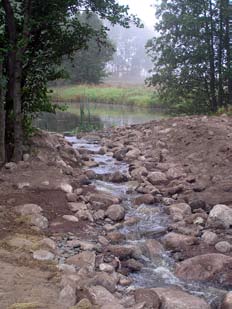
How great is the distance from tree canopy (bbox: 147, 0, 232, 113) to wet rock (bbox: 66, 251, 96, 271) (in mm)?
17062

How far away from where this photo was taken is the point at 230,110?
1828cm

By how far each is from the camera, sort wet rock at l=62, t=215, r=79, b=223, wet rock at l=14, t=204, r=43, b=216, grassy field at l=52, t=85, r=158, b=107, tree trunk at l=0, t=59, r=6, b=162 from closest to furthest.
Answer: wet rock at l=14, t=204, r=43, b=216, wet rock at l=62, t=215, r=79, b=223, tree trunk at l=0, t=59, r=6, b=162, grassy field at l=52, t=85, r=158, b=107

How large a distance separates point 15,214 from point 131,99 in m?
36.5

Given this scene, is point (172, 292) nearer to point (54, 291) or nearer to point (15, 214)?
point (54, 291)

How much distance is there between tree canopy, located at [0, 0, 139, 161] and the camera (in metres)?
8.41

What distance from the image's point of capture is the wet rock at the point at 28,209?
21.1ft

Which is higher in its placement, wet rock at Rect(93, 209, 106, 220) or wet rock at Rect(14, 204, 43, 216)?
wet rock at Rect(14, 204, 43, 216)

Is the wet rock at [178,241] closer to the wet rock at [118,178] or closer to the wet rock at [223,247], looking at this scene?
the wet rock at [223,247]

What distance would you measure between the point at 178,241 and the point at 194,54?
16.9m

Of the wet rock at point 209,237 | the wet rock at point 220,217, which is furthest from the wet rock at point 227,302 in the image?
the wet rock at point 220,217

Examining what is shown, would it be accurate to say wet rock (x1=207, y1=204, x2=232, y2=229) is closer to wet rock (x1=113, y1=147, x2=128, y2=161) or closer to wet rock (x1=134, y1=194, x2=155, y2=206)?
wet rock (x1=134, y1=194, x2=155, y2=206)

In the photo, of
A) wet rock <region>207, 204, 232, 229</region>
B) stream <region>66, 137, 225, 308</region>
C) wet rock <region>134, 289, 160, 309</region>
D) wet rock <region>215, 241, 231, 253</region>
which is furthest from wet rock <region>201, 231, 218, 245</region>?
wet rock <region>134, 289, 160, 309</region>

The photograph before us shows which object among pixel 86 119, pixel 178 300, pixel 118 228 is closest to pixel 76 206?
pixel 118 228

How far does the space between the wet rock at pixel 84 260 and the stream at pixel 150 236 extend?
472mm
